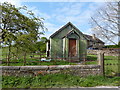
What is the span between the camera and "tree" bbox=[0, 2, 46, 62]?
8.22 m

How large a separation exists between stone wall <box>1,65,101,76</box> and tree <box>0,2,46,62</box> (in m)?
3.37

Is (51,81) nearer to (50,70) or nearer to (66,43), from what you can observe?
(50,70)

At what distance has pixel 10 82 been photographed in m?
4.39

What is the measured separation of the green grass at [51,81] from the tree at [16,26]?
393 centimetres

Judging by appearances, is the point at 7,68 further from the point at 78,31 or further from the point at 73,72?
the point at 78,31


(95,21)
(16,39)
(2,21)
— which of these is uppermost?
(95,21)

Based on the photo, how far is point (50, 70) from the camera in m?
5.30

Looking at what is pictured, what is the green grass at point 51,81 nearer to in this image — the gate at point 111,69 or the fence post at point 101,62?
the fence post at point 101,62

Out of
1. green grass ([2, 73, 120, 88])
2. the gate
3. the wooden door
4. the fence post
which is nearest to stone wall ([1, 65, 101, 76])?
the fence post

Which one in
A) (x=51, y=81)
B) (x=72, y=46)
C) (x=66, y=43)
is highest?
(x=66, y=43)

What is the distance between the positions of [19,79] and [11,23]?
6.17 metres

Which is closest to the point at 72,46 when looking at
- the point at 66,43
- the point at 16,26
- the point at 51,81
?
the point at 66,43

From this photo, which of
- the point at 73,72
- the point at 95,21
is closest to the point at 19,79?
the point at 73,72

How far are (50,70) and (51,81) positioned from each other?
70cm
